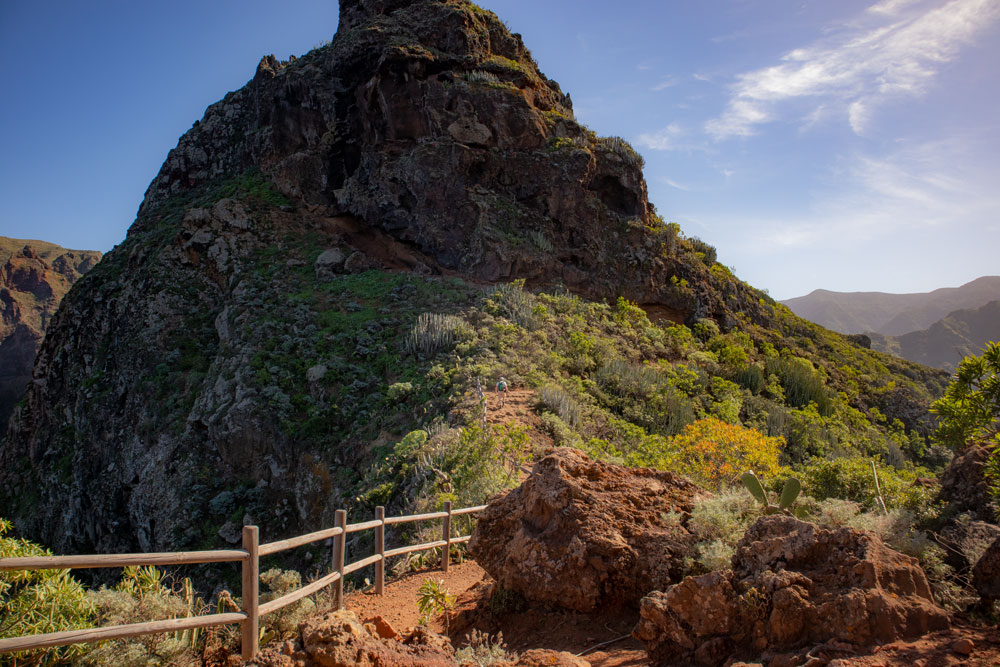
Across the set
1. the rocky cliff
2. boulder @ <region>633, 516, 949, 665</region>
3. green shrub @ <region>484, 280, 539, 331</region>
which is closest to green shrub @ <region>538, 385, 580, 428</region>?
green shrub @ <region>484, 280, 539, 331</region>

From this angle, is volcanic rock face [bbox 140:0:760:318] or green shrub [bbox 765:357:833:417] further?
volcanic rock face [bbox 140:0:760:318]

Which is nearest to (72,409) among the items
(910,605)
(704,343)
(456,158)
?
(456,158)

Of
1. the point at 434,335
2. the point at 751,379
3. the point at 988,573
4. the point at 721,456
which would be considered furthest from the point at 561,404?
the point at 751,379

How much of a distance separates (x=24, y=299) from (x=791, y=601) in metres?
111

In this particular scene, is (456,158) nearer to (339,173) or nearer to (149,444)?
(339,173)

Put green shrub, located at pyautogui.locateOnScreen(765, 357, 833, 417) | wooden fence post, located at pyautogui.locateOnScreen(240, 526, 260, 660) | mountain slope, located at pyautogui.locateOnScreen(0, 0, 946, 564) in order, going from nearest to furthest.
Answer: wooden fence post, located at pyautogui.locateOnScreen(240, 526, 260, 660)
mountain slope, located at pyautogui.locateOnScreen(0, 0, 946, 564)
green shrub, located at pyautogui.locateOnScreen(765, 357, 833, 417)

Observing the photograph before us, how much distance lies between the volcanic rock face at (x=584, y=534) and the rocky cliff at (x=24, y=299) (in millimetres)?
74837

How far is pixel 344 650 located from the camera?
3.55 meters

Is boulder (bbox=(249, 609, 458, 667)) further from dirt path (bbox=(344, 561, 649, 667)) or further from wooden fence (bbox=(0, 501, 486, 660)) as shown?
dirt path (bbox=(344, 561, 649, 667))

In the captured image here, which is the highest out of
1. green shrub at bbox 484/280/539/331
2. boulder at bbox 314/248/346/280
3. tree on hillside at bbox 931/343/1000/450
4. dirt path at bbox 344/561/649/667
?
boulder at bbox 314/248/346/280

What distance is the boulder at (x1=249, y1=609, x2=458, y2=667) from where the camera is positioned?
3500mm

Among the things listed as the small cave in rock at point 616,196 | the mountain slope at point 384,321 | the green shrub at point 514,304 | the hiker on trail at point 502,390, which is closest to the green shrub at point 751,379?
the mountain slope at point 384,321

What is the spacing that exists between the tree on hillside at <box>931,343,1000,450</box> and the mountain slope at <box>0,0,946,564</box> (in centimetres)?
706

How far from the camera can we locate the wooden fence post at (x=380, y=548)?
20.9 ft
